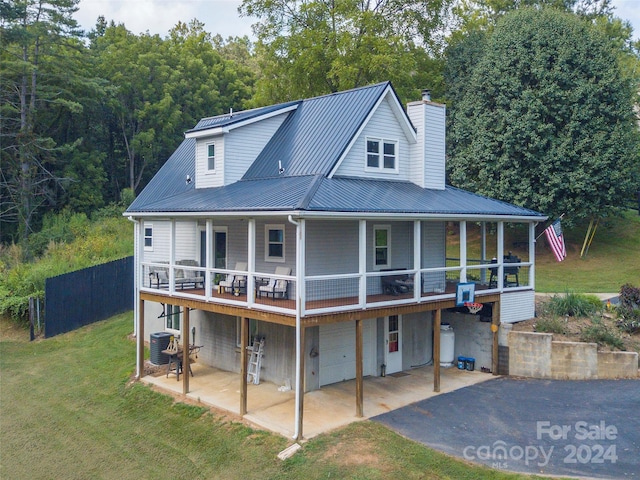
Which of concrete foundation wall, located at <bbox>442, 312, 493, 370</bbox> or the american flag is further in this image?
the american flag

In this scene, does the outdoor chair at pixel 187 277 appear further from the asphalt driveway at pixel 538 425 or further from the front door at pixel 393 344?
the asphalt driveway at pixel 538 425

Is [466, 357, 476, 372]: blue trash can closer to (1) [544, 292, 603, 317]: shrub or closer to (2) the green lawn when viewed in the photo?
(1) [544, 292, 603, 317]: shrub

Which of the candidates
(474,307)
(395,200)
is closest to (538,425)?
(474,307)

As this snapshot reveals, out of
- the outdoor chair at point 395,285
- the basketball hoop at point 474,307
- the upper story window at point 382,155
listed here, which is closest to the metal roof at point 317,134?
the upper story window at point 382,155

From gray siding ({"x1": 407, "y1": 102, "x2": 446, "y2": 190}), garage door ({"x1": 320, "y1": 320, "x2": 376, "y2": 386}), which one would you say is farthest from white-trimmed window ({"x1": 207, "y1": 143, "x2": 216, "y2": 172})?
garage door ({"x1": 320, "y1": 320, "x2": 376, "y2": 386})

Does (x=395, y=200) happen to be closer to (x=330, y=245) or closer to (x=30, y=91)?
(x=330, y=245)

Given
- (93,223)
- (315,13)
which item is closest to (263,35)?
(315,13)
